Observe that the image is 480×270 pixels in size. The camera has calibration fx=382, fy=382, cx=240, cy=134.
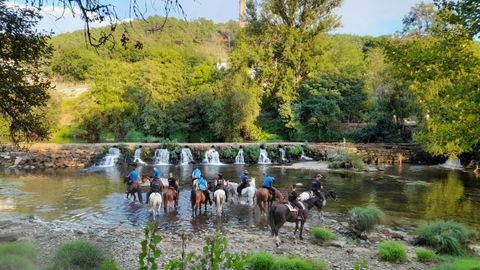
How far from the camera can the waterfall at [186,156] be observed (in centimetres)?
3456

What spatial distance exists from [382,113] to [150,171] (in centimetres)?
2404

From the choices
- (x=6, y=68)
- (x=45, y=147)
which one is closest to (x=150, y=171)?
(x=45, y=147)

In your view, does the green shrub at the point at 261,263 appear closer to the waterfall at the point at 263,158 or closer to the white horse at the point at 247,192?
the white horse at the point at 247,192

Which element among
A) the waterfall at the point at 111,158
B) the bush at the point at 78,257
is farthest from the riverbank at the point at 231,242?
the waterfall at the point at 111,158

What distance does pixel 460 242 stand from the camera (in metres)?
12.4

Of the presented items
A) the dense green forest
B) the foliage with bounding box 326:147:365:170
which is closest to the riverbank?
the foliage with bounding box 326:147:365:170

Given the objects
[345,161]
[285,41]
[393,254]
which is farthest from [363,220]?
[285,41]

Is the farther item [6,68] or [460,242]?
[460,242]

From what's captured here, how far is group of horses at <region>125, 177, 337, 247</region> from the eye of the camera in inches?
512

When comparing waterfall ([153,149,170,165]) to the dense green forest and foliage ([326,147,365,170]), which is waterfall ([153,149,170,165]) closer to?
the dense green forest

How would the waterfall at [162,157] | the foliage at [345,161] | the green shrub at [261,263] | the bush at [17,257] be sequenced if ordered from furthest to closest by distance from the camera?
the waterfall at [162,157], the foliage at [345,161], the green shrub at [261,263], the bush at [17,257]

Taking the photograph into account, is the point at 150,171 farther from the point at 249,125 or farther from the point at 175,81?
the point at 175,81

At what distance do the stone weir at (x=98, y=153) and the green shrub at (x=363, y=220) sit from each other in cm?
2269

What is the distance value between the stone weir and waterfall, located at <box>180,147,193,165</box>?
2.40 ft
